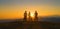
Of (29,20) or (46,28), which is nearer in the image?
(46,28)

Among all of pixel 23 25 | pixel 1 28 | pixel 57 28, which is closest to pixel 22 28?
pixel 23 25

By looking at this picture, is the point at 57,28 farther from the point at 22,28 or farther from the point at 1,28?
the point at 1,28

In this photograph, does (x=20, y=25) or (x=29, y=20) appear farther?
(x=29, y=20)

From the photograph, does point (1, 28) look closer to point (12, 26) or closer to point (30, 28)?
point (12, 26)

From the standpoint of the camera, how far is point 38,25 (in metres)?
22.3

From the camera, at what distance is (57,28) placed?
71.0 feet

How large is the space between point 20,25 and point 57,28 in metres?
4.22

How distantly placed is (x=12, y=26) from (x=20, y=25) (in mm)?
982

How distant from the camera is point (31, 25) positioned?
2217cm

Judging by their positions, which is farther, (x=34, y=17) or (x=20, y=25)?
(x=34, y=17)

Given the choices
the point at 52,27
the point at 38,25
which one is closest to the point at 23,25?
the point at 38,25

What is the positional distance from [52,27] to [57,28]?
0.68 m

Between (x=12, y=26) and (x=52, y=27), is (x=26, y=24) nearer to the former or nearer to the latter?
(x=12, y=26)


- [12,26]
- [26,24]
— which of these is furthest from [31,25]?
[12,26]
